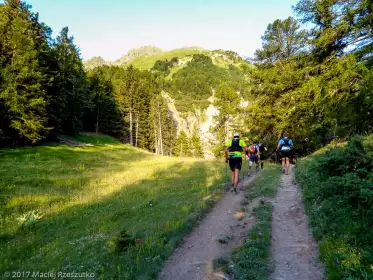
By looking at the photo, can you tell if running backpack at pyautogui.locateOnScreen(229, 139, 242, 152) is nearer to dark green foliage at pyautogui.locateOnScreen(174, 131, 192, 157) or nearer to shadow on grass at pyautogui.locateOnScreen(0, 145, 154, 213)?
shadow on grass at pyautogui.locateOnScreen(0, 145, 154, 213)

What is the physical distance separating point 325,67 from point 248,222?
15432mm

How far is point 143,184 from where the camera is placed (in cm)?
1995

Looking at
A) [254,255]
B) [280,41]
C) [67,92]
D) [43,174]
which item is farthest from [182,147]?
[254,255]

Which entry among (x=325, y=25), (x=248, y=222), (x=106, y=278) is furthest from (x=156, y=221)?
(x=325, y=25)

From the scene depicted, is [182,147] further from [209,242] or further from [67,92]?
[209,242]

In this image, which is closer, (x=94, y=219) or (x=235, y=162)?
(x=94, y=219)

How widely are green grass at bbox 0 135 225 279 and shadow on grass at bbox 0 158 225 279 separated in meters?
0.02

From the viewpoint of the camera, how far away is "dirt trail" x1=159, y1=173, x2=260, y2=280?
20.6 feet

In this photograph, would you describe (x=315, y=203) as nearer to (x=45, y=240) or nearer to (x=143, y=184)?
(x=45, y=240)

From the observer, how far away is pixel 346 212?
7.32 meters

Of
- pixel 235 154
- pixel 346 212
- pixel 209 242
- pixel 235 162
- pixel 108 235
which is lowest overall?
pixel 108 235

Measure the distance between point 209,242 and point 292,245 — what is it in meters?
2.23

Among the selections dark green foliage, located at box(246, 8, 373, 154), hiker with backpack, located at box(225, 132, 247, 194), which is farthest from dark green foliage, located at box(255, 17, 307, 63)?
hiker with backpack, located at box(225, 132, 247, 194)

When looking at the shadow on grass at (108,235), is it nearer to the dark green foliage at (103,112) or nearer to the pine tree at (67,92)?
the pine tree at (67,92)
